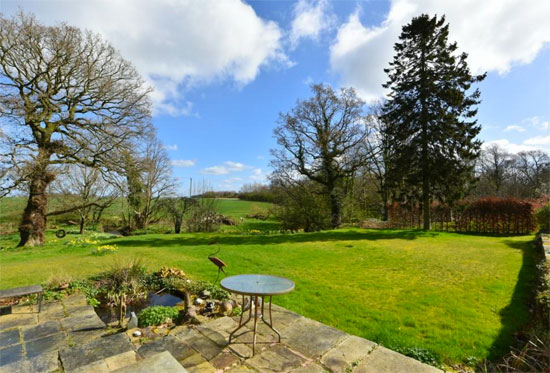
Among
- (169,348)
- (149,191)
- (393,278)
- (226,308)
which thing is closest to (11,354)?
Answer: (169,348)

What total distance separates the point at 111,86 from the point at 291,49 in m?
8.98

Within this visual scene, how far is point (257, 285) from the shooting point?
9.95 feet

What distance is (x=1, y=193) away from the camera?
35.3 feet

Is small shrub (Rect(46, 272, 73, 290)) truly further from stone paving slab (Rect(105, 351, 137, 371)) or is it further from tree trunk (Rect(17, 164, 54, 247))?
tree trunk (Rect(17, 164, 54, 247))

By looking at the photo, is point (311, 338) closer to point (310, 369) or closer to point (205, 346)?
point (310, 369)

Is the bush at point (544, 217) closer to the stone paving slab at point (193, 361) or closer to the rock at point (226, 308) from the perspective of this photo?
the rock at point (226, 308)

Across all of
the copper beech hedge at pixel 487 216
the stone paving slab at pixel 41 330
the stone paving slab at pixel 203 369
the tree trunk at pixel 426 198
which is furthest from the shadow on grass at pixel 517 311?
the copper beech hedge at pixel 487 216

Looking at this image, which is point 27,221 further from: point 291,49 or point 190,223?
point 291,49

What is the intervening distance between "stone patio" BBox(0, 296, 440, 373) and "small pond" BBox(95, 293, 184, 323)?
53 centimetres

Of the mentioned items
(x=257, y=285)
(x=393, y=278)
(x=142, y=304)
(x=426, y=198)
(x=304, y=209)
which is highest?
(x=426, y=198)

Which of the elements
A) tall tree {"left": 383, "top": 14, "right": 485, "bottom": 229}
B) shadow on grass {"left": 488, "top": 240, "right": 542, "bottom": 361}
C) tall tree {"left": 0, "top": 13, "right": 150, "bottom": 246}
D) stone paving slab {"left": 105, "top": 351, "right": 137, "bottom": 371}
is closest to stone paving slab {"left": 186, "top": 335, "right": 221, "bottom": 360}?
stone paving slab {"left": 105, "top": 351, "right": 137, "bottom": 371}

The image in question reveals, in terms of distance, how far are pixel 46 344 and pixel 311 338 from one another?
11.0 feet

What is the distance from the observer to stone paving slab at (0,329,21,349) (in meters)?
3.35

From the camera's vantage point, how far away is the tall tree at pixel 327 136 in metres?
16.7
